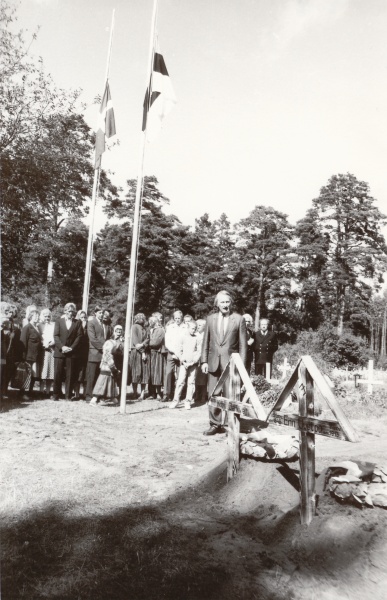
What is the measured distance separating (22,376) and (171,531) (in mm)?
6891

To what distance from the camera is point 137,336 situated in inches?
444

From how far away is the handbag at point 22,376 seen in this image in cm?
967

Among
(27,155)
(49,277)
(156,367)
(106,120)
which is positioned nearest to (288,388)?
(156,367)

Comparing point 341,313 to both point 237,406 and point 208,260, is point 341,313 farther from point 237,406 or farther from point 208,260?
point 237,406

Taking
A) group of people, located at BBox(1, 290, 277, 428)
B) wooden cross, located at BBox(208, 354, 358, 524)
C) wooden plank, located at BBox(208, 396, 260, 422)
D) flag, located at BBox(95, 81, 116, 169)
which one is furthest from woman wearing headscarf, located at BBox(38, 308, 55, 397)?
wooden cross, located at BBox(208, 354, 358, 524)

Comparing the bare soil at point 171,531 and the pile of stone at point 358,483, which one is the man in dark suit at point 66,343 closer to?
the bare soil at point 171,531

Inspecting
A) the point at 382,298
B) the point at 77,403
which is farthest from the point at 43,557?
the point at 382,298

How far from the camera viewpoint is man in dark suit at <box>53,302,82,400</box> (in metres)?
9.84

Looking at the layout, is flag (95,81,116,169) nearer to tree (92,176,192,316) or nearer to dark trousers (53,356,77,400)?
dark trousers (53,356,77,400)

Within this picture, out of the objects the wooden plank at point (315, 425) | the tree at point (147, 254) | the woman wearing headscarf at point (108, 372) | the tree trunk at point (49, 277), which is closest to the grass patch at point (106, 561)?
the wooden plank at point (315, 425)

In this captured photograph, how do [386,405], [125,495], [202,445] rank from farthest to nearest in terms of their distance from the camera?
[386,405] < [202,445] < [125,495]

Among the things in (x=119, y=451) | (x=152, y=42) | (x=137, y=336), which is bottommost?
(x=119, y=451)

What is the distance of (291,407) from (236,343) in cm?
411

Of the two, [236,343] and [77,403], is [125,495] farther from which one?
[77,403]
